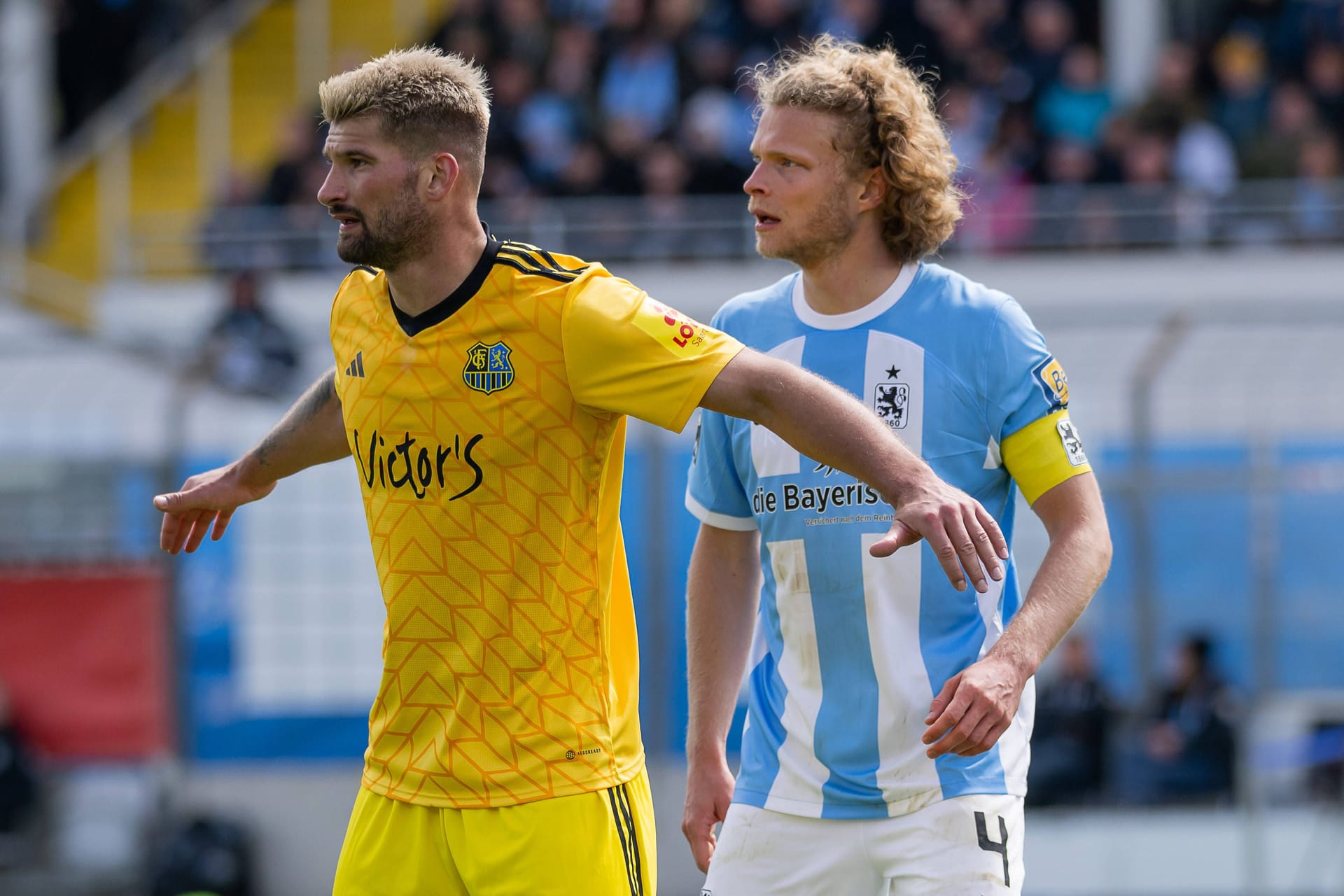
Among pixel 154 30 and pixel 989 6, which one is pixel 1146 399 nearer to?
pixel 989 6

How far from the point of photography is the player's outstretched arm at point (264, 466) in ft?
12.6

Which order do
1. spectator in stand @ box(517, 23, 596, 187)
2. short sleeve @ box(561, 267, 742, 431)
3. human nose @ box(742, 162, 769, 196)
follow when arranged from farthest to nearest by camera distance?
spectator in stand @ box(517, 23, 596, 187), human nose @ box(742, 162, 769, 196), short sleeve @ box(561, 267, 742, 431)

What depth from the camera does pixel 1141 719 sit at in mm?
8477

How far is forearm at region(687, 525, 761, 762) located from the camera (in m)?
3.97

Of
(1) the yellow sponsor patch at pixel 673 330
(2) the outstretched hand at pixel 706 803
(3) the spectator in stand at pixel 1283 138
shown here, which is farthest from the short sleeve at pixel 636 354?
(3) the spectator in stand at pixel 1283 138

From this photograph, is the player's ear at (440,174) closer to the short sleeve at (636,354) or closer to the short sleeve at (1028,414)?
the short sleeve at (636,354)

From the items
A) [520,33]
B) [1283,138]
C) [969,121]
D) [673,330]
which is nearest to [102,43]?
[520,33]

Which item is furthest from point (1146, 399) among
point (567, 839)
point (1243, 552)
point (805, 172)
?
point (567, 839)

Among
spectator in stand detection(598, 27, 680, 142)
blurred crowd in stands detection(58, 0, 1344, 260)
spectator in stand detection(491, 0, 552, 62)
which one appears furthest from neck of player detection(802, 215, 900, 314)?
spectator in stand detection(491, 0, 552, 62)

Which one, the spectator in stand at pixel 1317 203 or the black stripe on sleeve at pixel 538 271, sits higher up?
the spectator in stand at pixel 1317 203

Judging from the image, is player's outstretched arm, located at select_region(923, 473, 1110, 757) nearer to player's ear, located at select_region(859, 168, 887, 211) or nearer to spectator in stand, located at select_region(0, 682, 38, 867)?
player's ear, located at select_region(859, 168, 887, 211)

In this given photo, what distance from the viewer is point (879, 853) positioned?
11.7 ft

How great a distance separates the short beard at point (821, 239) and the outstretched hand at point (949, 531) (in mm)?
950

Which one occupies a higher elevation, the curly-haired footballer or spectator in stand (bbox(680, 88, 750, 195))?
spectator in stand (bbox(680, 88, 750, 195))
